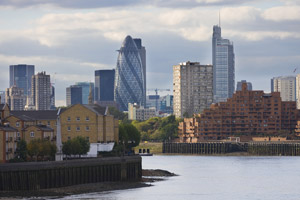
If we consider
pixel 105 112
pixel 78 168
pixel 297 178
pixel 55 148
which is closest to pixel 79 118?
pixel 105 112

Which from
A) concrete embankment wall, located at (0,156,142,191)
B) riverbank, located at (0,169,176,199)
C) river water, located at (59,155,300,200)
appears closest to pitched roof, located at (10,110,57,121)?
riverbank, located at (0,169,176,199)

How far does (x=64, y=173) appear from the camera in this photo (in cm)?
13238

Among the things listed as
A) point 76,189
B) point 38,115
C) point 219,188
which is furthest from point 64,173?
point 38,115

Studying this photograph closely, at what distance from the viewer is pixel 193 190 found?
14875 cm

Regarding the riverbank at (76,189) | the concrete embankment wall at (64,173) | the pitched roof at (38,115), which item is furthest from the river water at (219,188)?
the pitched roof at (38,115)

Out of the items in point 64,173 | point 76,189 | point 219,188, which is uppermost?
point 64,173

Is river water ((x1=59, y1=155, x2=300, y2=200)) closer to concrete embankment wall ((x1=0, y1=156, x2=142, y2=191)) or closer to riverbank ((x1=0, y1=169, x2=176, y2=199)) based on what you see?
riverbank ((x1=0, y1=169, x2=176, y2=199))

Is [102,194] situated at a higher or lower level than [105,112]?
lower

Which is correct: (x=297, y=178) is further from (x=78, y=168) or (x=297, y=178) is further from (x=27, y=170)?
(x=27, y=170)

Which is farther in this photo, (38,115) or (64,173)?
(38,115)

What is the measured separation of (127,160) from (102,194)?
20318mm

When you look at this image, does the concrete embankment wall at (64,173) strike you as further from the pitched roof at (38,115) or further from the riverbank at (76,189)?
the pitched roof at (38,115)

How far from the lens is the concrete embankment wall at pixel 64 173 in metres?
124

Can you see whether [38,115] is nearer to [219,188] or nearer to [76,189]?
[219,188]
